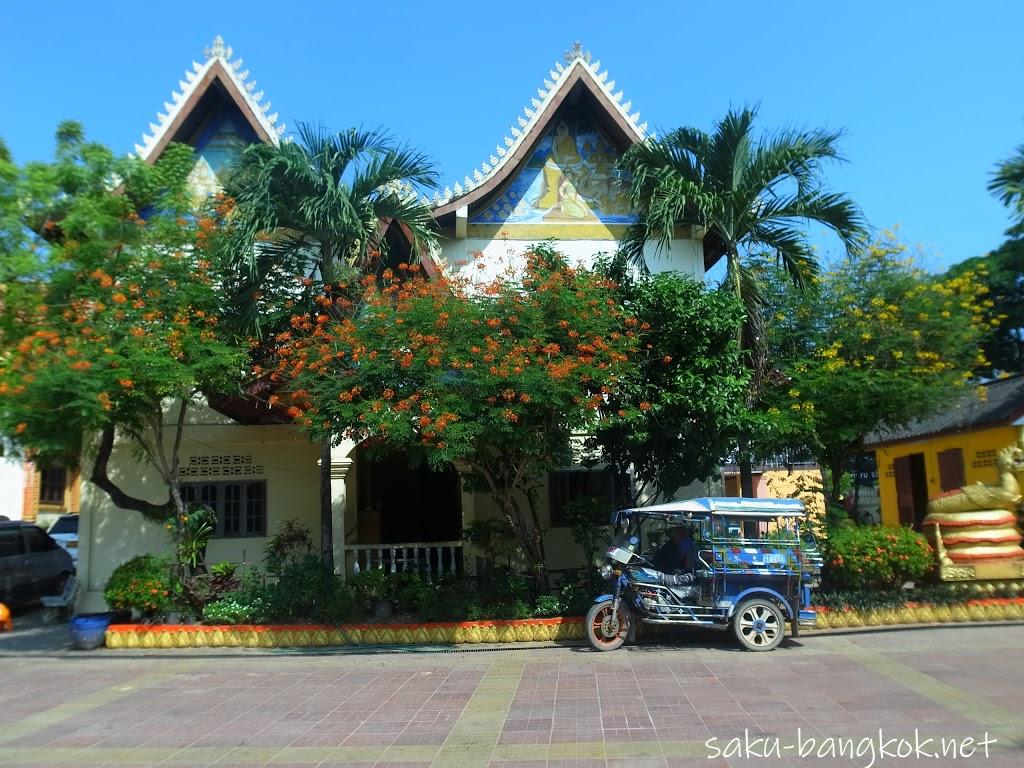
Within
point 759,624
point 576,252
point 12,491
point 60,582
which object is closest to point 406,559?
point 759,624

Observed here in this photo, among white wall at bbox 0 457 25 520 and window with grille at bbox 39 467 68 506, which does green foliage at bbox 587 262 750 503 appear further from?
window with grille at bbox 39 467 68 506

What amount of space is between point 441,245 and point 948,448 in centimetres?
1329

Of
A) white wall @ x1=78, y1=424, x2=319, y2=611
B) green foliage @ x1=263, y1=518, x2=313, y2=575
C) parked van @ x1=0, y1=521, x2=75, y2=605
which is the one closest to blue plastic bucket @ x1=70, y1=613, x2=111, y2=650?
white wall @ x1=78, y1=424, x2=319, y2=611

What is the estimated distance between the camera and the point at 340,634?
11586 millimetres

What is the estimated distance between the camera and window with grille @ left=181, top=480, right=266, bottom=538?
1481 cm

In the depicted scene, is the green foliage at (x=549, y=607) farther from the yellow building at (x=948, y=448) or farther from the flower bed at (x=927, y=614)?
the yellow building at (x=948, y=448)

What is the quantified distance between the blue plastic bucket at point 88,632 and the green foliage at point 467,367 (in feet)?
15.4

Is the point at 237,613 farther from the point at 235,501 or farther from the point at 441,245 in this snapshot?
the point at 441,245

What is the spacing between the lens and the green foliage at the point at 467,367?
33.1 feet

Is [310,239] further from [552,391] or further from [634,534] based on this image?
[634,534]

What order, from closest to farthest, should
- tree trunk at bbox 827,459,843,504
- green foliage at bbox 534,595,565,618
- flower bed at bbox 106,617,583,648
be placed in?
flower bed at bbox 106,617,583,648
green foliage at bbox 534,595,565,618
tree trunk at bbox 827,459,843,504

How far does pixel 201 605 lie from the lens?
12.4 m

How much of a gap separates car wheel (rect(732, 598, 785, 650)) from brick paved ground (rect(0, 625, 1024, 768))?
0.21 meters

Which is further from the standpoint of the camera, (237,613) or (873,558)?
(237,613)
